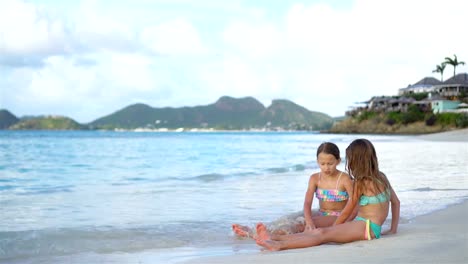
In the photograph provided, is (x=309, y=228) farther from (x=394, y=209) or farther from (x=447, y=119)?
(x=447, y=119)

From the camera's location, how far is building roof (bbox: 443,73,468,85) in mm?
91438

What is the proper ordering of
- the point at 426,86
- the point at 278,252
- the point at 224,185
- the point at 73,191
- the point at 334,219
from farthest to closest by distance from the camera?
the point at 426,86
the point at 224,185
the point at 73,191
the point at 334,219
the point at 278,252

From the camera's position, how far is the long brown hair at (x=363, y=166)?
5.04 m

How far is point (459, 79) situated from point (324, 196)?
95298 mm

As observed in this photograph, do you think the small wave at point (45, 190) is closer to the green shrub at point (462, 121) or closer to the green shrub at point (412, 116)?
the green shrub at point (462, 121)

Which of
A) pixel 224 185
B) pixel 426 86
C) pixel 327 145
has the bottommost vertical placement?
pixel 224 185

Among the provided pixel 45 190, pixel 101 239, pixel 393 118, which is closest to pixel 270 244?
pixel 101 239

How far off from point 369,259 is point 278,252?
90cm

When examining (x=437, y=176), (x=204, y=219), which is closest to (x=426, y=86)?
(x=437, y=176)

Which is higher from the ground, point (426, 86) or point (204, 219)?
point (426, 86)

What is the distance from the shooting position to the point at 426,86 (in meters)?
100

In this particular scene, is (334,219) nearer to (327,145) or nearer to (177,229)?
(327,145)

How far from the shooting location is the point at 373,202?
5199mm

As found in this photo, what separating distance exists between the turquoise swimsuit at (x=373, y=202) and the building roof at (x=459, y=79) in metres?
93.9
